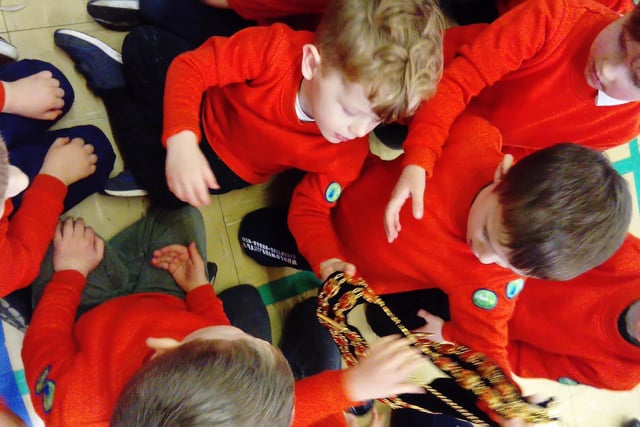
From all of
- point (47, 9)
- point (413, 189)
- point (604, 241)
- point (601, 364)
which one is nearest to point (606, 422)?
point (601, 364)

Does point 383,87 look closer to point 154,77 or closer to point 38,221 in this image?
point 154,77

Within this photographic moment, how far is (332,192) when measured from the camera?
3.32 ft

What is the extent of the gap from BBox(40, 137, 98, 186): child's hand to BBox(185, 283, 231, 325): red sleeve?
338 mm

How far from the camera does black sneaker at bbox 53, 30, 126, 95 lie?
1083mm

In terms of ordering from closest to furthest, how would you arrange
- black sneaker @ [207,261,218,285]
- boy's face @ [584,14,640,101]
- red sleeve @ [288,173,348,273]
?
boy's face @ [584,14,640,101] → red sleeve @ [288,173,348,273] → black sneaker @ [207,261,218,285]

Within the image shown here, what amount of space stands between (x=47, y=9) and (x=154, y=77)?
293 millimetres

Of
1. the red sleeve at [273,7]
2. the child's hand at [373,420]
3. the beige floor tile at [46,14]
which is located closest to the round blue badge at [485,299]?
the child's hand at [373,420]

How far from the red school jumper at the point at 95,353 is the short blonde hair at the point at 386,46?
A: 0.48m

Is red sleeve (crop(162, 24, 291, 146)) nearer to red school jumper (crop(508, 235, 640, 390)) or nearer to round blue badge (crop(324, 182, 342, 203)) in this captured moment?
round blue badge (crop(324, 182, 342, 203))

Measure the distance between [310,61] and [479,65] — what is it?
13.0 inches

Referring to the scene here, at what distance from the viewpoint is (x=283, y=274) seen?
1.28 m

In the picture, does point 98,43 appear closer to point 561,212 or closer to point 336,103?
point 336,103

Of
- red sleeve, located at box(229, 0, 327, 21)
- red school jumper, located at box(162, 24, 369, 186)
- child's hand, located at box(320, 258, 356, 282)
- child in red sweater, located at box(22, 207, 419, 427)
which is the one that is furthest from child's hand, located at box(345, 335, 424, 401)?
red sleeve, located at box(229, 0, 327, 21)

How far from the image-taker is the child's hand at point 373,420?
1.17m
